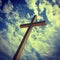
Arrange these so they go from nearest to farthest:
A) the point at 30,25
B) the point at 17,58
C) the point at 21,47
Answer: the point at 17,58
the point at 21,47
the point at 30,25

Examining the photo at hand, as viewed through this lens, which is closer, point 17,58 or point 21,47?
point 17,58

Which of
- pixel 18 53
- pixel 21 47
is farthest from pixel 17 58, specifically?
pixel 21 47

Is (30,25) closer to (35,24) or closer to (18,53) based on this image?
(35,24)

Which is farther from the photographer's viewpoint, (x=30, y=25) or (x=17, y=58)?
(x=30, y=25)

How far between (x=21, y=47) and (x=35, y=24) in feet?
5.73

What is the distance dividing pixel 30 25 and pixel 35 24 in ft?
0.75

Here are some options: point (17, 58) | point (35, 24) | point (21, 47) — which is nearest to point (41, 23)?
point (35, 24)

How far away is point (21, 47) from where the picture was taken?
4.27 meters

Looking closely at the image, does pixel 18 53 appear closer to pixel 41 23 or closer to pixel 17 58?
pixel 17 58

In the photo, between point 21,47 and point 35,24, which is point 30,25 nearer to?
point 35,24

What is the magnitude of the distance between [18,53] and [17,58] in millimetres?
176

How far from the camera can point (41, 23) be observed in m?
5.82

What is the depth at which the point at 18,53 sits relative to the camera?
13.1 ft

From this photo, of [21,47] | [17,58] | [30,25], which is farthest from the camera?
[30,25]
